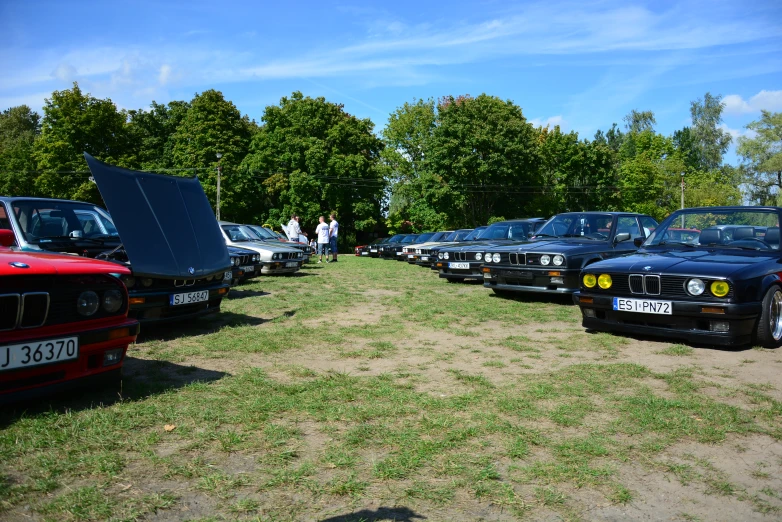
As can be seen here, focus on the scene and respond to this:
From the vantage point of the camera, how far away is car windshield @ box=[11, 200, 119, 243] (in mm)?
6699

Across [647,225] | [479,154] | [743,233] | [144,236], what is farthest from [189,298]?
[479,154]

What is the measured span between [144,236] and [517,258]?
20.1 ft

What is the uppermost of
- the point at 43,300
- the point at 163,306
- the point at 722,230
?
the point at 722,230

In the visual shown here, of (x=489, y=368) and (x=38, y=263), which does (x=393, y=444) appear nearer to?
(x=489, y=368)

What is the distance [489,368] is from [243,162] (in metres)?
44.0

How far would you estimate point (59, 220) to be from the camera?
704 centimetres

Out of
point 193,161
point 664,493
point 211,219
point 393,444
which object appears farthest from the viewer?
point 193,161

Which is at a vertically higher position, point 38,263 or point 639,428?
point 38,263

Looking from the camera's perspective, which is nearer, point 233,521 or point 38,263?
point 233,521

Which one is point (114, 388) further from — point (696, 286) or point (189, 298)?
point (696, 286)

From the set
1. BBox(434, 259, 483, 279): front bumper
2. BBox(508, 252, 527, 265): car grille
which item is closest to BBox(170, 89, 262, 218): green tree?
BBox(434, 259, 483, 279): front bumper

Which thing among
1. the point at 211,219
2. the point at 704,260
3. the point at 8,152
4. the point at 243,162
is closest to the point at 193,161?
the point at 243,162

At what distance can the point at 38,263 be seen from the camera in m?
3.81

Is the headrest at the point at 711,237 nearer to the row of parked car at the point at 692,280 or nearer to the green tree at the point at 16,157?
the row of parked car at the point at 692,280
